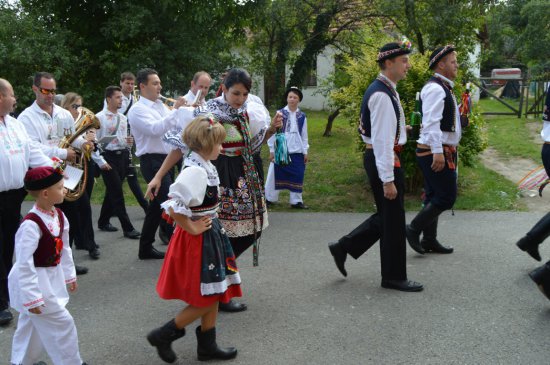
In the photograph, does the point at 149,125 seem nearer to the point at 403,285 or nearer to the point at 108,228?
the point at 108,228

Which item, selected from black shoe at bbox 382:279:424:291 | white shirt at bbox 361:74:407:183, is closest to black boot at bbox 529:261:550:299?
black shoe at bbox 382:279:424:291

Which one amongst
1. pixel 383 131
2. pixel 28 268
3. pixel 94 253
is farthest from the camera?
pixel 94 253

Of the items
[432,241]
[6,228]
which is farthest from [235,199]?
[432,241]

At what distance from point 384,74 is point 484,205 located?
4.17 meters

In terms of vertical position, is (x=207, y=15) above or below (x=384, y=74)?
above

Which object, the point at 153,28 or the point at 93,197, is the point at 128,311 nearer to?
the point at 93,197

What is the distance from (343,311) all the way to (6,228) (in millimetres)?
2860

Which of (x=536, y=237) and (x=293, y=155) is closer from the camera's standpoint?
(x=536, y=237)

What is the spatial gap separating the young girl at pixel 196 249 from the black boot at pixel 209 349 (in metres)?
0.06

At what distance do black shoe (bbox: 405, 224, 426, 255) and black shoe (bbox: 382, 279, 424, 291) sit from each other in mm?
986

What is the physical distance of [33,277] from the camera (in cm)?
345

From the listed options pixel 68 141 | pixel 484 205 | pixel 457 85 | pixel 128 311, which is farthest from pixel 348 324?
pixel 457 85

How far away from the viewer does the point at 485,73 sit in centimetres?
3884

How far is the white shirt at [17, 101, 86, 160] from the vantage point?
5.71m
